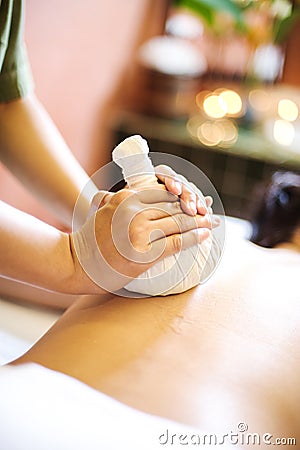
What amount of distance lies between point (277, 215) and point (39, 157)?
0.59 metres

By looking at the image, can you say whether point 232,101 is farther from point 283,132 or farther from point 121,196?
point 121,196

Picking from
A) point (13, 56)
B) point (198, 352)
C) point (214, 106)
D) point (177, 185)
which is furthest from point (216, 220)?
point (214, 106)

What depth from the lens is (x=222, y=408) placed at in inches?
37.9

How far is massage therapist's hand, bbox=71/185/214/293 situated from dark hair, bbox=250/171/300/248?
0.58 metres

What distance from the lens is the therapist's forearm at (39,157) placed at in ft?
4.78

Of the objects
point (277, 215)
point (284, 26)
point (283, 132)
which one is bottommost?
point (283, 132)

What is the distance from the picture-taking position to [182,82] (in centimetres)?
316

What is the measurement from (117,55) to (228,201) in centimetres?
80

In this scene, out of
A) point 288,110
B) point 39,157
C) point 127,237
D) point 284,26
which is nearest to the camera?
point 127,237

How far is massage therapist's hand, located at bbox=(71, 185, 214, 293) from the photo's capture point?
104 cm

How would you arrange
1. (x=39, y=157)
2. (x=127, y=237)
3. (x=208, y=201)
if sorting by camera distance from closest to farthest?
(x=127, y=237), (x=208, y=201), (x=39, y=157)

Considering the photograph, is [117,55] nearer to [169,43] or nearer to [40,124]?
[169,43]

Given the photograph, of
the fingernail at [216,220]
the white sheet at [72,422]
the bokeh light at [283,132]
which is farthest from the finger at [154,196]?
the bokeh light at [283,132]

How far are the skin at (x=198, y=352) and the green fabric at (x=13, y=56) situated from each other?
513mm
